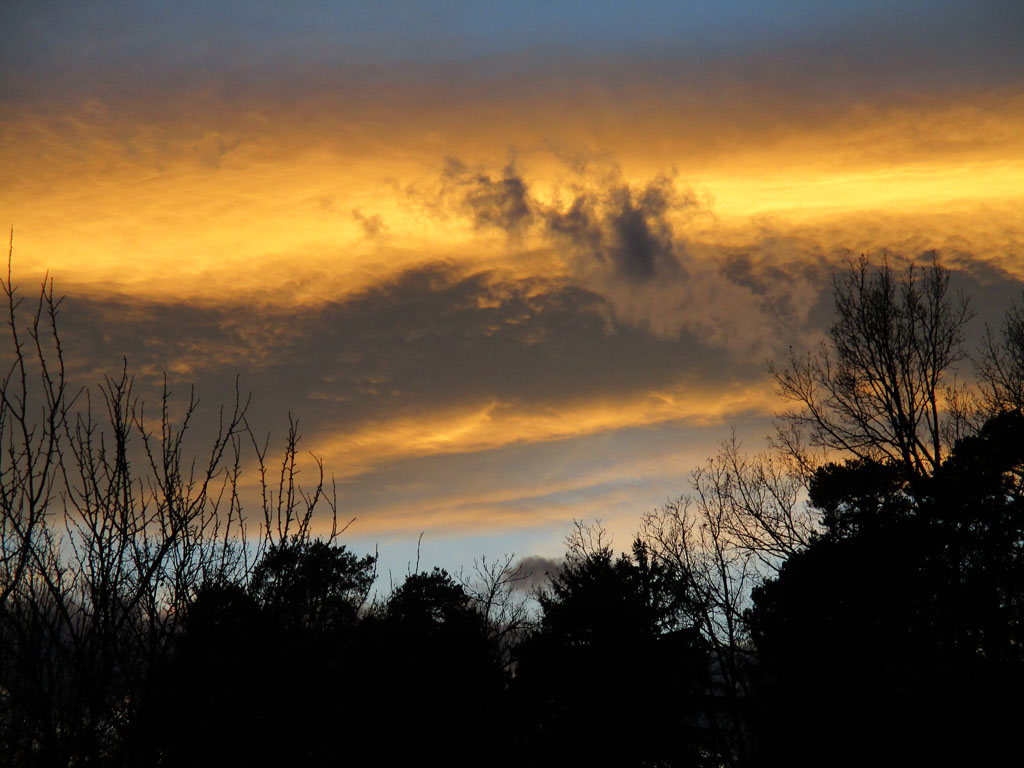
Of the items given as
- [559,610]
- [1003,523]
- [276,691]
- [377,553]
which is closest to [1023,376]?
[1003,523]

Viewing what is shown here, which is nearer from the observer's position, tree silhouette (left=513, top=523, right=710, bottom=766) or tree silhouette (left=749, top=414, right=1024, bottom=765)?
tree silhouette (left=749, top=414, right=1024, bottom=765)

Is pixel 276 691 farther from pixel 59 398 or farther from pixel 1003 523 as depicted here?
pixel 1003 523

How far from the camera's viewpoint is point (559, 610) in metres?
31.0

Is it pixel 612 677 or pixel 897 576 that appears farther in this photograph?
pixel 612 677

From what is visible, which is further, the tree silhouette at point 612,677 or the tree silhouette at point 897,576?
the tree silhouette at point 612,677

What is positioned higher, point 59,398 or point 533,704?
point 59,398

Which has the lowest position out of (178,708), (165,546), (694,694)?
(694,694)

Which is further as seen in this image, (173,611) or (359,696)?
(359,696)

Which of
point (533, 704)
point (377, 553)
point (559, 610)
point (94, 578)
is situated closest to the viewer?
point (94, 578)

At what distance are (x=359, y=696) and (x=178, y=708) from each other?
16582 millimetres

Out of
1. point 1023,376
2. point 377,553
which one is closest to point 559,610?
point 1023,376

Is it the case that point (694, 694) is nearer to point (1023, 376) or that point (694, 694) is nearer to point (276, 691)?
point (1023, 376)

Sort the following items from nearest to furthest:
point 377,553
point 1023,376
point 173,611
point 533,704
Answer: point 173,611 < point 377,553 < point 1023,376 < point 533,704

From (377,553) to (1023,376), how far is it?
23.9 meters
